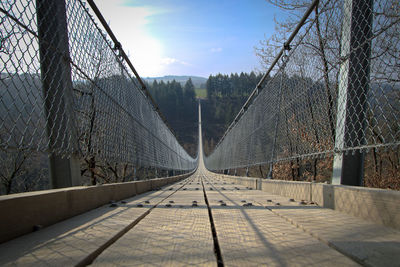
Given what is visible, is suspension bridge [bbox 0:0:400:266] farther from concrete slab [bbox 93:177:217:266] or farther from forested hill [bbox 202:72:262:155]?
forested hill [bbox 202:72:262:155]

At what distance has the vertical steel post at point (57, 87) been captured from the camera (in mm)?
1627

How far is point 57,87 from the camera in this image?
1707 mm

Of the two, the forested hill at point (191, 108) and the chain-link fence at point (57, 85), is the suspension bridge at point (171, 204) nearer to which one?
the chain-link fence at point (57, 85)

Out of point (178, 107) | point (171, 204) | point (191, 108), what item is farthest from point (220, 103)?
point (171, 204)

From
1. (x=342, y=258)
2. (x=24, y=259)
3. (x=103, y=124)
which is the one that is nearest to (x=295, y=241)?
(x=342, y=258)

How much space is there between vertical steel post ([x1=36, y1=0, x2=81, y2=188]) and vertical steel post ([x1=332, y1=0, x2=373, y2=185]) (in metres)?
1.82

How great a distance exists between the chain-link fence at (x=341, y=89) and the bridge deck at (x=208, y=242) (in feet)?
1.90

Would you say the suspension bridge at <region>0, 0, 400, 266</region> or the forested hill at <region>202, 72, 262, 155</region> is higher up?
the forested hill at <region>202, 72, 262, 155</region>

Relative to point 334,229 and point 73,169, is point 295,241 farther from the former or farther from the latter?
point 73,169

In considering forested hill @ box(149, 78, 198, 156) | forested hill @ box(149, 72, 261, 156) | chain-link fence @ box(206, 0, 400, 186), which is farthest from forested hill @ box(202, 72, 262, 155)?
chain-link fence @ box(206, 0, 400, 186)

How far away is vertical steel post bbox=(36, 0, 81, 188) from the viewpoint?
163 centimetres

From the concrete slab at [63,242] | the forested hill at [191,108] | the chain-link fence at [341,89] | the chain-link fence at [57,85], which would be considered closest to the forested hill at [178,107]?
the forested hill at [191,108]

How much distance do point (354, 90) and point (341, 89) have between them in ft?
0.49

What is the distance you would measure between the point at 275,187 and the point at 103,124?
1933 mm
